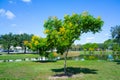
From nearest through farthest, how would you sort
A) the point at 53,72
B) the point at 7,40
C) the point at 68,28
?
the point at 68,28
the point at 53,72
the point at 7,40

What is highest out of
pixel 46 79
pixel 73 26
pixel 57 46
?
pixel 73 26

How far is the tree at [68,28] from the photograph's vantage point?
23.6m

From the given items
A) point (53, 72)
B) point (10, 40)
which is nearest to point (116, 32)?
point (53, 72)

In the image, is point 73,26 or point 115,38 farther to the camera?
point 115,38

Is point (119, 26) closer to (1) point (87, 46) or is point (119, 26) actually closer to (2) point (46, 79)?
(2) point (46, 79)

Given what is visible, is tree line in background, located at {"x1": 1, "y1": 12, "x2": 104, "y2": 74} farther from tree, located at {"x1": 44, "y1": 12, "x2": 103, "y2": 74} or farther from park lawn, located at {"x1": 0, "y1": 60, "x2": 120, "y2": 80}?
park lawn, located at {"x1": 0, "y1": 60, "x2": 120, "y2": 80}

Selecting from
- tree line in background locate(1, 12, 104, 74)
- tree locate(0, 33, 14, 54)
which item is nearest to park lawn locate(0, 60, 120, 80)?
tree line in background locate(1, 12, 104, 74)

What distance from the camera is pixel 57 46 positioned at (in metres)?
24.2

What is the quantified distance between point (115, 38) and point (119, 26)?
2.59m

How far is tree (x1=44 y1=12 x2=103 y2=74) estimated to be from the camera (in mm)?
23587

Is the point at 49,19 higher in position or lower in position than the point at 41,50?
higher

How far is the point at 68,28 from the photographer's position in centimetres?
2391

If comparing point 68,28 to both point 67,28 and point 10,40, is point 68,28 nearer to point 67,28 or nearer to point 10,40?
point 67,28

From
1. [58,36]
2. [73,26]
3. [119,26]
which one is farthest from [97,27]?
[119,26]
